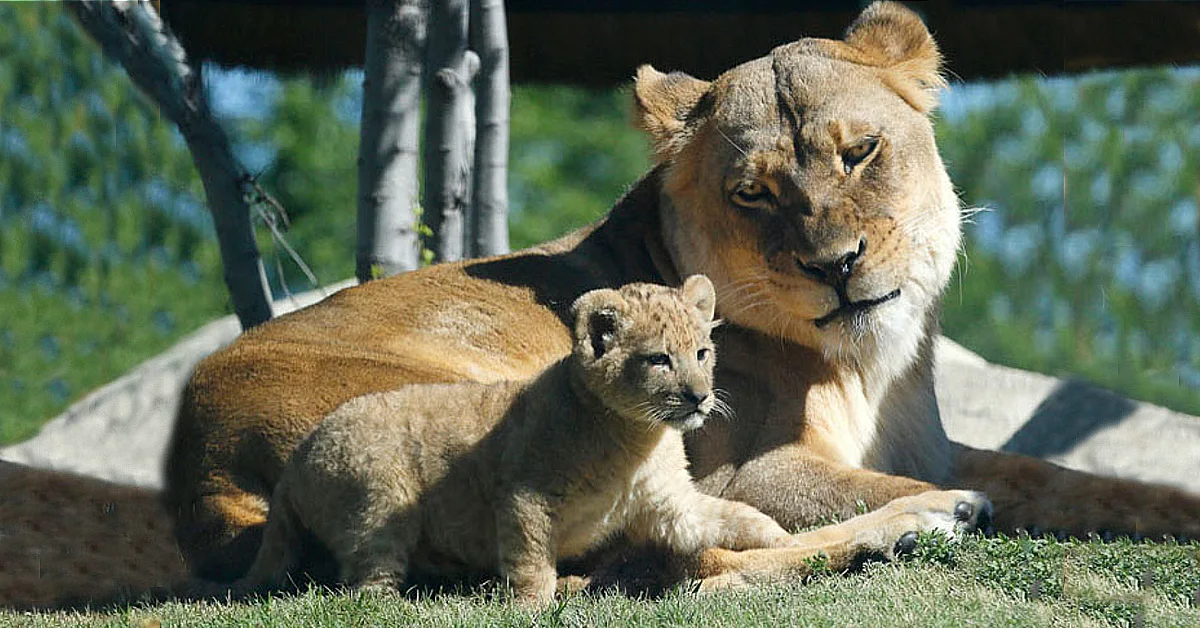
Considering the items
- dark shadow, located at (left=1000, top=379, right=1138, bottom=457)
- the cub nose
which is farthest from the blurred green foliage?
the cub nose

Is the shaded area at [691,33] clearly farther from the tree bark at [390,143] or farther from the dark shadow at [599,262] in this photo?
the dark shadow at [599,262]

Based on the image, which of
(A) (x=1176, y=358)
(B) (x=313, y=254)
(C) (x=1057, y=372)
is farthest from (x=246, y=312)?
(B) (x=313, y=254)

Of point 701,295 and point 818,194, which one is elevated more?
point 818,194

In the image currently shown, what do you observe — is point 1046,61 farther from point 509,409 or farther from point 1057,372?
point 509,409

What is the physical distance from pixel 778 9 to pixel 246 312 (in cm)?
555

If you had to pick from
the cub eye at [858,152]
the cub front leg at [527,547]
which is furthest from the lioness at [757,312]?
the cub front leg at [527,547]

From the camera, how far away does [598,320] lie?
441 cm

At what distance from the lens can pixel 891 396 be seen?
20.0 ft

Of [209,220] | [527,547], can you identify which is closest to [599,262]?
[527,547]

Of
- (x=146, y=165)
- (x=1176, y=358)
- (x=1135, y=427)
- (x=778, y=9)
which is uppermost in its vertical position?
(x=778, y=9)

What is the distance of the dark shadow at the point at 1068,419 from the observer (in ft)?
36.2

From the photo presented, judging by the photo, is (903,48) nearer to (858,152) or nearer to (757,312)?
(858,152)

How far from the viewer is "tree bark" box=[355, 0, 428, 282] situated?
807 centimetres

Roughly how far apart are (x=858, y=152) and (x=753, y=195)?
43 centimetres
